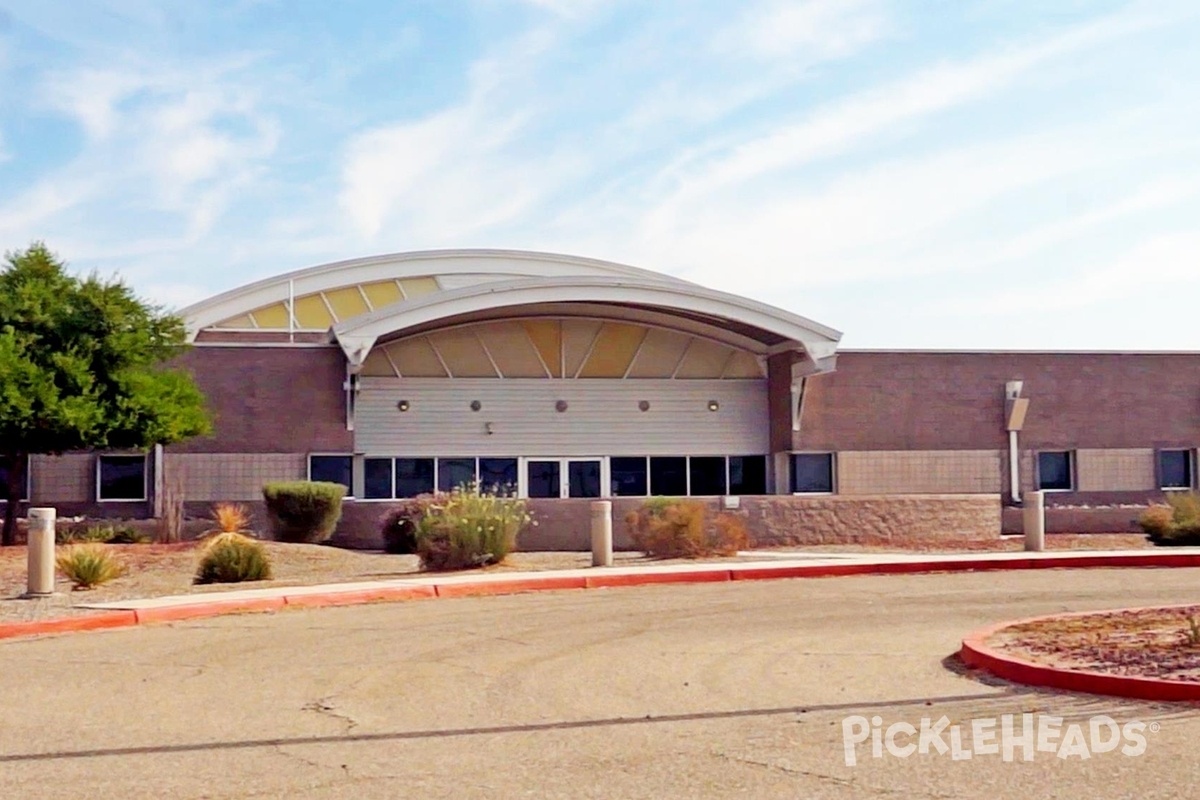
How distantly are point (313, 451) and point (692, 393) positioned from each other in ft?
34.8

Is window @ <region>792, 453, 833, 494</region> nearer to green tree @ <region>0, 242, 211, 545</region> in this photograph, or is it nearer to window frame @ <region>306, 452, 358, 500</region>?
window frame @ <region>306, 452, 358, 500</region>

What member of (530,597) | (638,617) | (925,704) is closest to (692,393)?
(530,597)

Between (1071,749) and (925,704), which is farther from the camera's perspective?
(925,704)

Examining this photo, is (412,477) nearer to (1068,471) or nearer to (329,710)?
(1068,471)

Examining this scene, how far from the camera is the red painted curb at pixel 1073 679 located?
953cm

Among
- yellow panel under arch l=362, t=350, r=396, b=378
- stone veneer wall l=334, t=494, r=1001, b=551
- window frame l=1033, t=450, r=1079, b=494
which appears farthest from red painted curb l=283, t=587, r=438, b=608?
window frame l=1033, t=450, r=1079, b=494

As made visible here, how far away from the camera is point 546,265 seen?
54.2 m

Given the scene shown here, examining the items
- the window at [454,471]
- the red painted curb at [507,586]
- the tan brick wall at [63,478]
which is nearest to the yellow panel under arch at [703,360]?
the window at [454,471]

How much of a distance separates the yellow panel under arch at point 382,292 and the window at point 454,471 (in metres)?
13.2

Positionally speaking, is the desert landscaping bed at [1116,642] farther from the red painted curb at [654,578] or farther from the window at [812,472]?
the window at [812,472]

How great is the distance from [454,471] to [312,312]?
13.2 metres

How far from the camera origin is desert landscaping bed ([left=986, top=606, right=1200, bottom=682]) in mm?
10531

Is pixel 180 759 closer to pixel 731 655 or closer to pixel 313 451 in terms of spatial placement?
pixel 731 655

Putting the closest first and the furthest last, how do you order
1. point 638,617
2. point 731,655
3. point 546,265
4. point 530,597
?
point 731,655 < point 638,617 < point 530,597 < point 546,265
